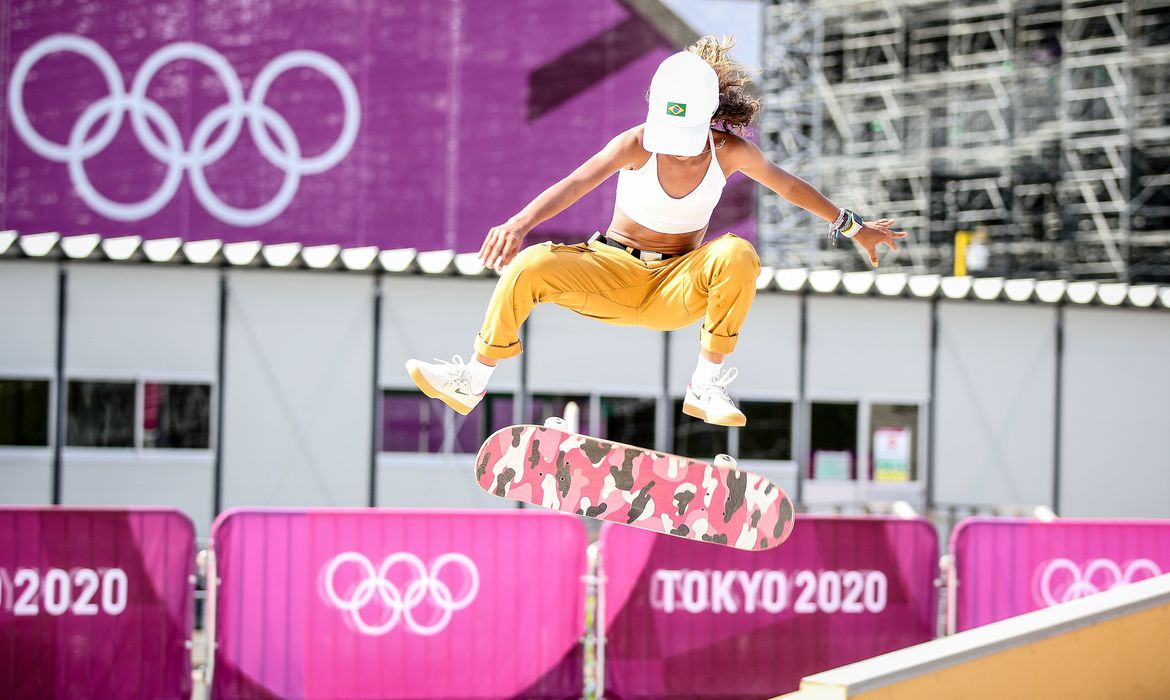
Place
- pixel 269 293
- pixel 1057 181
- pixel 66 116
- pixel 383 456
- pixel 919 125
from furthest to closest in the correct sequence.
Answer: pixel 919 125 < pixel 1057 181 < pixel 66 116 < pixel 383 456 < pixel 269 293

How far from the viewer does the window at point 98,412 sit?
14.5 metres

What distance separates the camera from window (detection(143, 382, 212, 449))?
14.5m

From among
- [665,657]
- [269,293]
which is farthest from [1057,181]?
[665,657]

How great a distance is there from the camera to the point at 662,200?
3773 millimetres

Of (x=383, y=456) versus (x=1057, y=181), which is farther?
(x=1057, y=181)

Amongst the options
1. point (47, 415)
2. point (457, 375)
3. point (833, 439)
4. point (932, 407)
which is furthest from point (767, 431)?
point (457, 375)

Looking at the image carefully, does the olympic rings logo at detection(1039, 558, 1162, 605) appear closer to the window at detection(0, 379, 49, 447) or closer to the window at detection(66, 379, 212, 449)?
the window at detection(66, 379, 212, 449)

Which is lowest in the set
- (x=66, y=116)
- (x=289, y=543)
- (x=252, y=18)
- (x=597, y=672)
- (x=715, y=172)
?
(x=597, y=672)

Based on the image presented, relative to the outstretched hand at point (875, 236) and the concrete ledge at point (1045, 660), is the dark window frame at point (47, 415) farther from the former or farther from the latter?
the outstretched hand at point (875, 236)

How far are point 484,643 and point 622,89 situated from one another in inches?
609

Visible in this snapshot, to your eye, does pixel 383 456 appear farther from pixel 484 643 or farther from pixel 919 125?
pixel 919 125

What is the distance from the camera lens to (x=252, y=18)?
67.8 ft

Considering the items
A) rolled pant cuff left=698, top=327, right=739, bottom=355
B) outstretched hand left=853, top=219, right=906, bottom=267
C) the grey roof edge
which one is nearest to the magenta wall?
the grey roof edge

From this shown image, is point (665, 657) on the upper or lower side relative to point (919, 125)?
lower
